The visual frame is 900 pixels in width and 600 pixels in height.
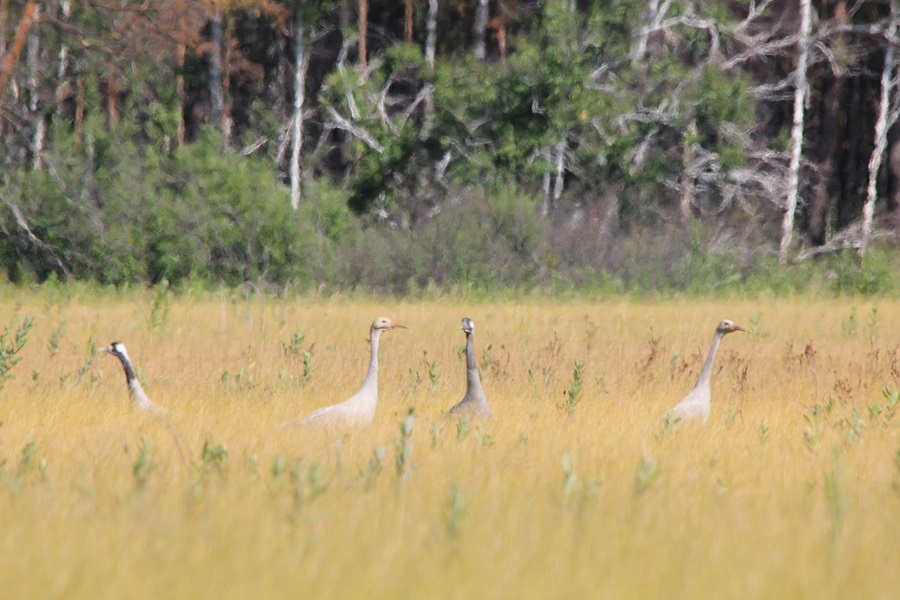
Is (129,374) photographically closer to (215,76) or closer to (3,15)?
(3,15)

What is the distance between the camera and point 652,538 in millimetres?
4957

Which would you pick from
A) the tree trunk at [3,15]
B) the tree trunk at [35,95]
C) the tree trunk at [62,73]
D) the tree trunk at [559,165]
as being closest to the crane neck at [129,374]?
the tree trunk at [35,95]

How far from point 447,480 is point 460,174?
20188mm

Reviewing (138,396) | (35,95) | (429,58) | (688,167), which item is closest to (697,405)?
(138,396)

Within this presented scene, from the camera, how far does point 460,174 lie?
26.0 m

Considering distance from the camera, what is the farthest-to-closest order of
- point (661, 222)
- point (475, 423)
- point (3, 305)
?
point (661, 222), point (3, 305), point (475, 423)

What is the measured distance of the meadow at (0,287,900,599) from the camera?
4398 millimetres

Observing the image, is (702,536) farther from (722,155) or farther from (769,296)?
(722,155)

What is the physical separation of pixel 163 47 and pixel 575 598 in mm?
19919

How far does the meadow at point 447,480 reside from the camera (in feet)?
14.4

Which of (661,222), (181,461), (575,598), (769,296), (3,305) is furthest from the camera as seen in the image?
(661,222)

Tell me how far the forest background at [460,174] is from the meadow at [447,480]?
32.9 ft

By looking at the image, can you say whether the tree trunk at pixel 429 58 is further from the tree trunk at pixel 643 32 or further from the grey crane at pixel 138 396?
the grey crane at pixel 138 396

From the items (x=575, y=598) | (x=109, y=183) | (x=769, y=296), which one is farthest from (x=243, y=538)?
(x=109, y=183)
